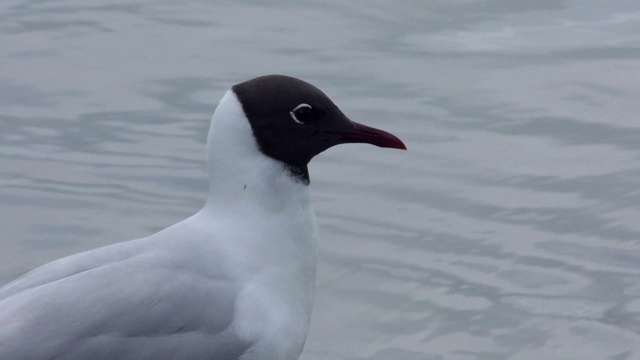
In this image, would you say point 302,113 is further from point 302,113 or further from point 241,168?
point 241,168

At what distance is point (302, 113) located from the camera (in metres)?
5.11

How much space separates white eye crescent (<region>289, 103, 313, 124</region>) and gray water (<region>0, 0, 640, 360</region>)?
1270 mm

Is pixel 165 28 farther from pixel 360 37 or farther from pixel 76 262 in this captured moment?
pixel 76 262

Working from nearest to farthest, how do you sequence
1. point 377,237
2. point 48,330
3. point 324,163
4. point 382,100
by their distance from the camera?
point 48,330 < point 377,237 < point 324,163 < point 382,100

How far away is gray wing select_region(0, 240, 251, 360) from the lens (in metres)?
4.64

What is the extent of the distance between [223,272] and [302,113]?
2.03ft

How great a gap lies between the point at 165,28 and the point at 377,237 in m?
2.96

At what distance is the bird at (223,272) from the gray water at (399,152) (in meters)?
1.08

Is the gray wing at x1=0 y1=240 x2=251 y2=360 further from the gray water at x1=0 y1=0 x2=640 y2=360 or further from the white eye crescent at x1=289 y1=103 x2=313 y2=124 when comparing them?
the gray water at x1=0 y1=0 x2=640 y2=360

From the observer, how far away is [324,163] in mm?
7676

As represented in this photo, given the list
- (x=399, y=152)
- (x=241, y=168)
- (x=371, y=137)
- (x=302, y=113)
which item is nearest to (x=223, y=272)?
(x=241, y=168)

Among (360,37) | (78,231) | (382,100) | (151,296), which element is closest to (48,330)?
(151,296)

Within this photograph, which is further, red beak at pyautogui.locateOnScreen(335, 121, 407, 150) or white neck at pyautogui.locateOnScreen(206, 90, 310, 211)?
red beak at pyautogui.locateOnScreen(335, 121, 407, 150)

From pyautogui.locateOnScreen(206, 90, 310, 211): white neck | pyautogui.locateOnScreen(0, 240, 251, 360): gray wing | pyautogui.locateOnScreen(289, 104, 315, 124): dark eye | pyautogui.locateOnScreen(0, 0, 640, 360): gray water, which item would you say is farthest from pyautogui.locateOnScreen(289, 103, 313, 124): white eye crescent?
pyautogui.locateOnScreen(0, 0, 640, 360): gray water
